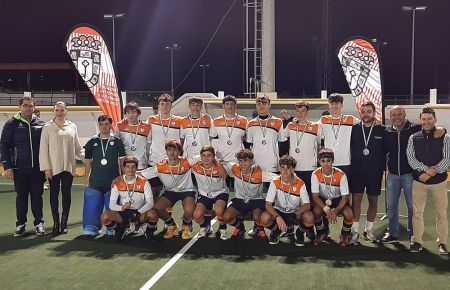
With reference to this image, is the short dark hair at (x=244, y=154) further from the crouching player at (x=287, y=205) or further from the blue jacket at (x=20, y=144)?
the blue jacket at (x=20, y=144)

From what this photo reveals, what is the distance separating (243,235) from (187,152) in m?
1.32

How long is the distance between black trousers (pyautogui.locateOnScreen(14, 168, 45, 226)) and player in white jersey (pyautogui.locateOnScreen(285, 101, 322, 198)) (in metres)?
3.36

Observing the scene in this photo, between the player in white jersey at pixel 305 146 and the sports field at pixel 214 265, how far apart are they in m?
0.92

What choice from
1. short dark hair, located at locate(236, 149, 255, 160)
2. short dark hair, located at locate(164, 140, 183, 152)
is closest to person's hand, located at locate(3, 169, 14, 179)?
short dark hair, located at locate(164, 140, 183, 152)

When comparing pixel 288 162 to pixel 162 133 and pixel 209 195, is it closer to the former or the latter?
pixel 209 195

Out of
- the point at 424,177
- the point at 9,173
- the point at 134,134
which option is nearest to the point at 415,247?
the point at 424,177

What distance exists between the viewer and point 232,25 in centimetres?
3616

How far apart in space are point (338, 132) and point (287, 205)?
110 centimetres

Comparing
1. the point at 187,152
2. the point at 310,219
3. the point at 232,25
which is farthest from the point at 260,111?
the point at 232,25

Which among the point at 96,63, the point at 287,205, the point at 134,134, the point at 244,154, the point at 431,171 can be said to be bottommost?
the point at 287,205

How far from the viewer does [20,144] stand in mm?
6301

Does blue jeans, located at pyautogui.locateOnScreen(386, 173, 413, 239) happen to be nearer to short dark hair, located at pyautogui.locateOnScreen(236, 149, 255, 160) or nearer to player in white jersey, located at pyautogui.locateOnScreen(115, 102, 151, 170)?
short dark hair, located at pyautogui.locateOnScreen(236, 149, 255, 160)

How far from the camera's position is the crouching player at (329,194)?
5617 mm

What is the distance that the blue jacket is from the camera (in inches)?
247
